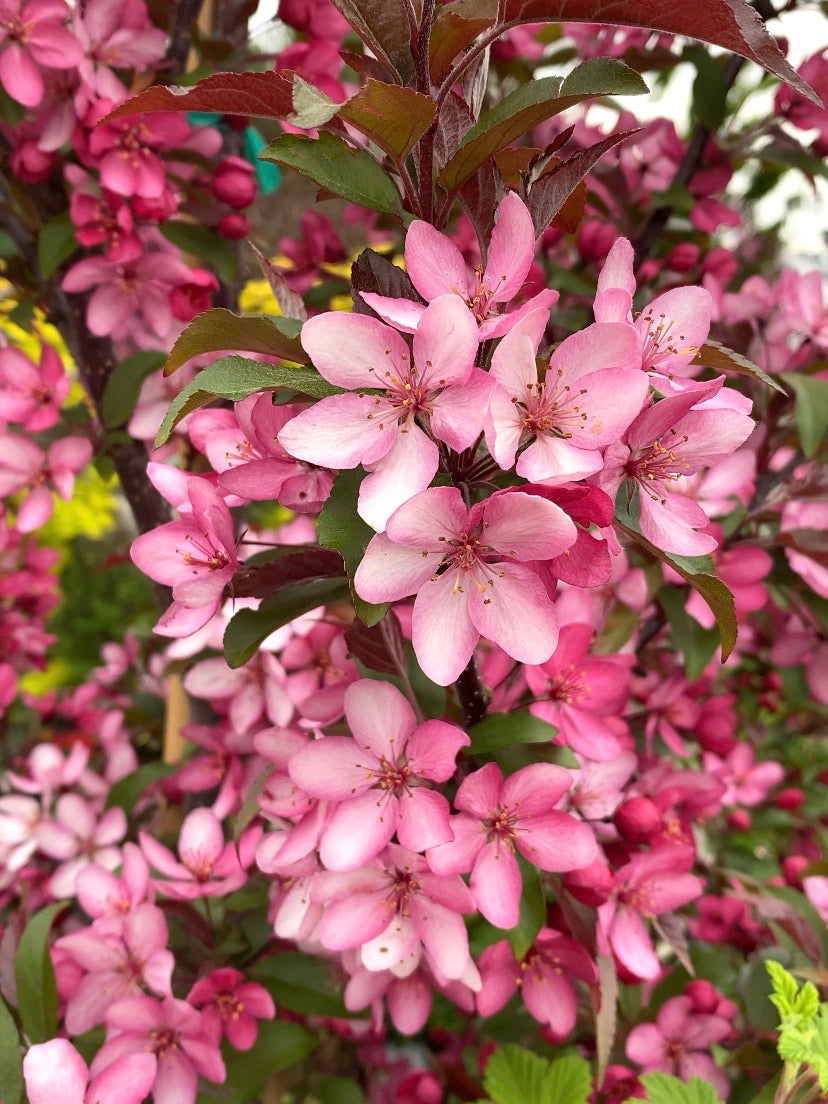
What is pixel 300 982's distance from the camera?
934 mm

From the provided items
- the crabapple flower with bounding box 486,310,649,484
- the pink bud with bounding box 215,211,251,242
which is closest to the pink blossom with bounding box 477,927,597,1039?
the crabapple flower with bounding box 486,310,649,484

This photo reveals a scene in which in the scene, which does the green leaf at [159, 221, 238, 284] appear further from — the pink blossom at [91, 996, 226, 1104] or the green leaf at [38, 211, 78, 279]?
the pink blossom at [91, 996, 226, 1104]

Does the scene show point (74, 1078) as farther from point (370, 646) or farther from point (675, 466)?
point (675, 466)

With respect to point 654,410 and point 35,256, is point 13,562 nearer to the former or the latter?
point 35,256

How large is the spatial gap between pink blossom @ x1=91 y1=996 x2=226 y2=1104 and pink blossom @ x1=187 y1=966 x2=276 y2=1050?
0.10 ft

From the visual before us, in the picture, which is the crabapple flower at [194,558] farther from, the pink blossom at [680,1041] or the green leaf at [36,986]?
the pink blossom at [680,1041]

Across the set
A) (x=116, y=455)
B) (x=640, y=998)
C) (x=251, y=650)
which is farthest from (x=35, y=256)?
(x=640, y=998)

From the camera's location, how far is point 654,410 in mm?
541

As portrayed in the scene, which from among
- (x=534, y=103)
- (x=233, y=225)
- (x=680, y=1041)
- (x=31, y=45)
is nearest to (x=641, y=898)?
(x=680, y=1041)

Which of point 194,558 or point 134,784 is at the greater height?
point 194,558

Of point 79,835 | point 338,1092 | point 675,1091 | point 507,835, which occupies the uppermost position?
point 507,835

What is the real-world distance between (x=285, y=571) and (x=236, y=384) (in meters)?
0.17

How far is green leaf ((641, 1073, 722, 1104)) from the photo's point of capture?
68cm

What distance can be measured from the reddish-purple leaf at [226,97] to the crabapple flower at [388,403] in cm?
14
